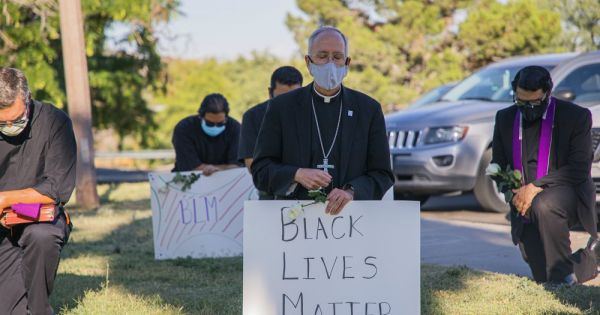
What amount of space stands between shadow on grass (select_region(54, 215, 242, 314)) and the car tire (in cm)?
411

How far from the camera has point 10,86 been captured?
553cm

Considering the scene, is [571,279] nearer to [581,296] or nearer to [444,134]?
[581,296]

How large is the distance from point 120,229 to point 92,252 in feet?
6.73

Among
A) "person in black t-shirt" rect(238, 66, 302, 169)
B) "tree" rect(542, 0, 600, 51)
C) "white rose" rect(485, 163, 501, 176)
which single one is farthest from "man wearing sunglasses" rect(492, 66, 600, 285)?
"tree" rect(542, 0, 600, 51)

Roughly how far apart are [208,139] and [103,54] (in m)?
16.5

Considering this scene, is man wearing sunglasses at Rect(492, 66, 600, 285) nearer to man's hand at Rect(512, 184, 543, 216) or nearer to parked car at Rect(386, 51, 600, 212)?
man's hand at Rect(512, 184, 543, 216)

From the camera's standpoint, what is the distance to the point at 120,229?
38.9 ft

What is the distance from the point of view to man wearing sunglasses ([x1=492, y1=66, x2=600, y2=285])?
707cm

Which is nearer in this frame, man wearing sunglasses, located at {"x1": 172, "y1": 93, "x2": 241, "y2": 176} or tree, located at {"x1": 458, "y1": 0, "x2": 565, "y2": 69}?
man wearing sunglasses, located at {"x1": 172, "y1": 93, "x2": 241, "y2": 176}

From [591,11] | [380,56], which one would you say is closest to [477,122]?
[591,11]

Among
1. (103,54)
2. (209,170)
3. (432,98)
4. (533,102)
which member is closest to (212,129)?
(209,170)

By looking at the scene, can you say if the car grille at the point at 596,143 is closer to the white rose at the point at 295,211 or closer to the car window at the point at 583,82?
the car window at the point at 583,82

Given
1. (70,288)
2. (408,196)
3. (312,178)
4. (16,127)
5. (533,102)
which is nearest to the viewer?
(312,178)

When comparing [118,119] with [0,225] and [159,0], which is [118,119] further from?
[0,225]
